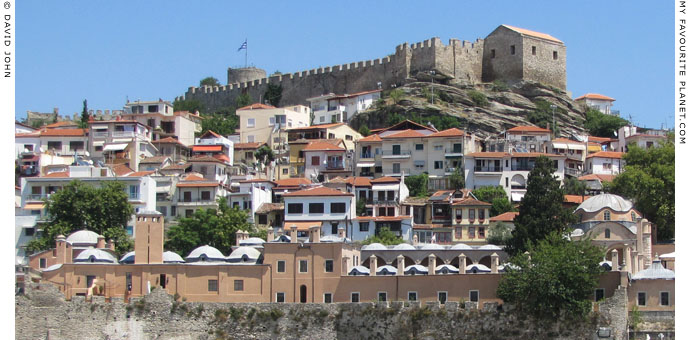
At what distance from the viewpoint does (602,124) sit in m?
106

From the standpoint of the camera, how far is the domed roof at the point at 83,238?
7169 cm

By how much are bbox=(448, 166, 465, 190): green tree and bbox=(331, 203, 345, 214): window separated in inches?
359

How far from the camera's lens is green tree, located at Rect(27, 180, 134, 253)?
76.1 meters

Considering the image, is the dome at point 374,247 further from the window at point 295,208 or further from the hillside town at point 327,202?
the window at point 295,208

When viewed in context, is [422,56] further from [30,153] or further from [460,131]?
[30,153]

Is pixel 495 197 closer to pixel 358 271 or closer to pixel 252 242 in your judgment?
pixel 252 242

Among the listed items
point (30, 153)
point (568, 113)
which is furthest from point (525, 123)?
point (30, 153)

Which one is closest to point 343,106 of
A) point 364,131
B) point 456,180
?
point 364,131

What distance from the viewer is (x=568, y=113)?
105m

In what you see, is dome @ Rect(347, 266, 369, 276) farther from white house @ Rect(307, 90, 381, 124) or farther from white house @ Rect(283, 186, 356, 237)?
white house @ Rect(307, 90, 381, 124)

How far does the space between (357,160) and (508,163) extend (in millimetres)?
11100

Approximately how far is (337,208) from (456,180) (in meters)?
9.64

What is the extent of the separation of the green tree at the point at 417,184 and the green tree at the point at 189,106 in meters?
40.9

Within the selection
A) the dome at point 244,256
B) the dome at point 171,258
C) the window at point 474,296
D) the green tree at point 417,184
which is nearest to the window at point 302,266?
the dome at point 244,256
